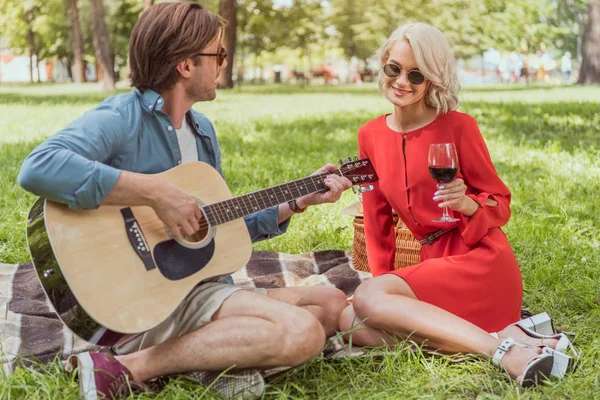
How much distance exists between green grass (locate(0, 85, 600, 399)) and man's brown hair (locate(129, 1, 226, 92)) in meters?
1.35

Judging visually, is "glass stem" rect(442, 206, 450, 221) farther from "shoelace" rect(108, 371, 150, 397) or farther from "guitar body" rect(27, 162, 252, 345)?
"shoelace" rect(108, 371, 150, 397)

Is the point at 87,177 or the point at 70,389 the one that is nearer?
the point at 87,177

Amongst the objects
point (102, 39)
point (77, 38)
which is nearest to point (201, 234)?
point (102, 39)

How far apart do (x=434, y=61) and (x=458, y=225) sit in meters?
0.83

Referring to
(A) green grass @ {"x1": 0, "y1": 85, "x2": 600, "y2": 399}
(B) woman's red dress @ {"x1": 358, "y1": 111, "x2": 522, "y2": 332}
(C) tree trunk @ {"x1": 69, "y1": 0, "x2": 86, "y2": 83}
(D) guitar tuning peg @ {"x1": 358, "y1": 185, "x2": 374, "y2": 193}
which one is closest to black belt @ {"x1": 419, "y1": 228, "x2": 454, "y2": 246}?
(B) woman's red dress @ {"x1": 358, "y1": 111, "x2": 522, "y2": 332}

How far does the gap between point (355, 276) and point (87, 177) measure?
2529mm

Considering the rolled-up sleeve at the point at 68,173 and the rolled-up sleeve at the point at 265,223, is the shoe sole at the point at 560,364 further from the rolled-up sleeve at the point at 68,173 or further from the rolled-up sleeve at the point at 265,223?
the rolled-up sleeve at the point at 68,173

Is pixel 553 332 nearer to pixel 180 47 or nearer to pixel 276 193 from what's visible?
pixel 276 193

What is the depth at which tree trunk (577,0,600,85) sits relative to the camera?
2630 cm

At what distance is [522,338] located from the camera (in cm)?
365

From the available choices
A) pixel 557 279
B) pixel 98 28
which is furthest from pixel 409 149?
pixel 98 28

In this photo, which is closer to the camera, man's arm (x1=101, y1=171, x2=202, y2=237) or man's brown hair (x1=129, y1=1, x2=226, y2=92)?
man's arm (x1=101, y1=171, x2=202, y2=237)

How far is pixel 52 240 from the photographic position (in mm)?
2996

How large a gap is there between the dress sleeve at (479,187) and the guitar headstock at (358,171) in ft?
1.49
